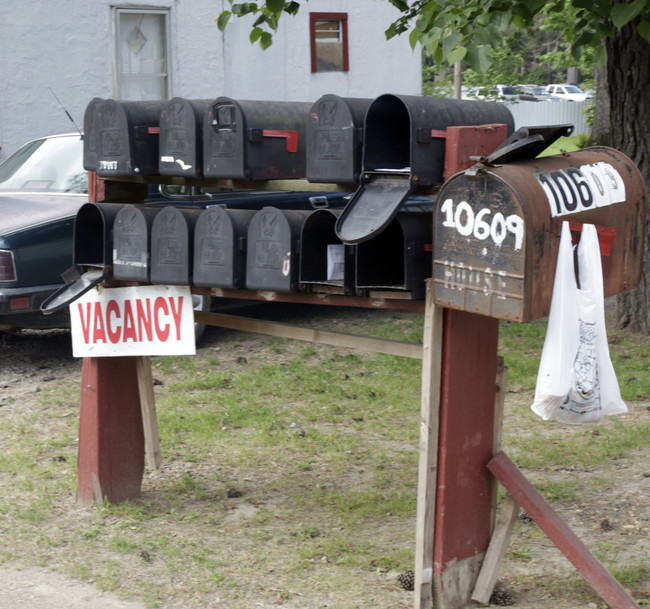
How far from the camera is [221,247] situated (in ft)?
12.5

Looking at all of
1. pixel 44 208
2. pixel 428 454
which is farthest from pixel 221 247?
pixel 44 208

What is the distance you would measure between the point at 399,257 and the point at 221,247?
0.72 metres

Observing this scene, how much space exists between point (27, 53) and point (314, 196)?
207 inches

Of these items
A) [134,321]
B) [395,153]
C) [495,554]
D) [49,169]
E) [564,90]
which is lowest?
[495,554]

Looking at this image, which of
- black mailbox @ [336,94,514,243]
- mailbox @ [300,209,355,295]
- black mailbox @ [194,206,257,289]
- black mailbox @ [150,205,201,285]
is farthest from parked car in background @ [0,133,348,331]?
black mailbox @ [336,94,514,243]

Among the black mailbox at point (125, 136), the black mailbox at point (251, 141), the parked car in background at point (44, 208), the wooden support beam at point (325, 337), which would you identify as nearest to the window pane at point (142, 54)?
the parked car in background at point (44, 208)

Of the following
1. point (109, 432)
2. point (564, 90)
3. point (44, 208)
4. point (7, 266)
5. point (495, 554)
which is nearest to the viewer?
point (495, 554)

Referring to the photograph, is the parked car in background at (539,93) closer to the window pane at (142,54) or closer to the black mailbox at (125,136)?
the window pane at (142,54)

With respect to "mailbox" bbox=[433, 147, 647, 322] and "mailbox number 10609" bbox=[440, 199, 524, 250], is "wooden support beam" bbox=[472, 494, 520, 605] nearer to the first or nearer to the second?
"mailbox" bbox=[433, 147, 647, 322]

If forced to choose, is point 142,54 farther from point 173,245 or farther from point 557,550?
point 557,550

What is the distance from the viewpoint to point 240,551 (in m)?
4.20

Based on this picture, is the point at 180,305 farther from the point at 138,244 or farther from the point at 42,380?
the point at 42,380

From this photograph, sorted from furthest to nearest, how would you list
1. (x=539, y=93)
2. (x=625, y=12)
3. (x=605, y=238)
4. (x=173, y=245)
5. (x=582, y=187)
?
(x=539, y=93)
(x=625, y=12)
(x=173, y=245)
(x=605, y=238)
(x=582, y=187)

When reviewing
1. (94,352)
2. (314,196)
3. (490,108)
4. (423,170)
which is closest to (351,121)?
A: (423,170)
